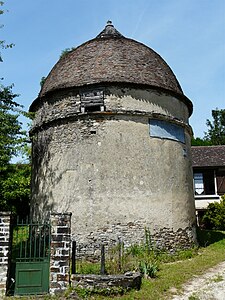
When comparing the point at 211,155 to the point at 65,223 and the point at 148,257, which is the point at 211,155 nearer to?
the point at 148,257

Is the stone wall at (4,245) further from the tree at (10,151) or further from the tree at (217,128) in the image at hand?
the tree at (217,128)

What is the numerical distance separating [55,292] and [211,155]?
21.2 meters

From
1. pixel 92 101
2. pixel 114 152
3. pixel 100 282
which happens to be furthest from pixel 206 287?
pixel 92 101

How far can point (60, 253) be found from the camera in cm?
823

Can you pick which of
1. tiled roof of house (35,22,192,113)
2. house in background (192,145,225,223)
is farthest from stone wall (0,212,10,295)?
house in background (192,145,225,223)

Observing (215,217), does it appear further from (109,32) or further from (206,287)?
(109,32)

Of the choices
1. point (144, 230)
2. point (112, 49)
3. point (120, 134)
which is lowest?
point (144, 230)

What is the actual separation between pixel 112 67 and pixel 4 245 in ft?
26.2

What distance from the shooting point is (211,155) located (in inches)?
1051

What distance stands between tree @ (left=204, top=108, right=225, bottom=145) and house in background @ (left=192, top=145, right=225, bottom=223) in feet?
65.1

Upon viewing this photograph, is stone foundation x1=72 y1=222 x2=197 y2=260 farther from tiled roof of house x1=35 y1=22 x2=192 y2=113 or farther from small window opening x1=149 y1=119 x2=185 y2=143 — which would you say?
tiled roof of house x1=35 y1=22 x2=192 y2=113

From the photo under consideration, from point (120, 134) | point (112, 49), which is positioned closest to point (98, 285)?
point (120, 134)

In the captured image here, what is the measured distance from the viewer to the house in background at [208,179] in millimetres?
24656

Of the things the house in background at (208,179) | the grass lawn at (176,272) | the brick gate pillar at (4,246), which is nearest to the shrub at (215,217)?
the house in background at (208,179)
